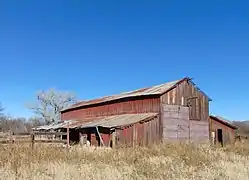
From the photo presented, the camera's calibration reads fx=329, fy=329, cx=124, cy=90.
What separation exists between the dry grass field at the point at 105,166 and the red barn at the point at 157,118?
17.4 m

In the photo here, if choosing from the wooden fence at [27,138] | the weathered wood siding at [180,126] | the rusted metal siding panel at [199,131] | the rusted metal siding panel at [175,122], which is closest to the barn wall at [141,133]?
the weathered wood siding at [180,126]

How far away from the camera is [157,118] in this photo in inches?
1416

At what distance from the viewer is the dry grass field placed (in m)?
10.7

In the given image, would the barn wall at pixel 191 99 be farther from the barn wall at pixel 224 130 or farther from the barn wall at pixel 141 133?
the barn wall at pixel 141 133

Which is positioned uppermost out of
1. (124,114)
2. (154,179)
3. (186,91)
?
(186,91)

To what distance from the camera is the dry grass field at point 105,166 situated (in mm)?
10711

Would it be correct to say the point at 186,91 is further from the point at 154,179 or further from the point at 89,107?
the point at 154,179

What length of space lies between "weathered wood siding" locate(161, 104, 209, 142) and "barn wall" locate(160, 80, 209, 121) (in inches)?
23.9

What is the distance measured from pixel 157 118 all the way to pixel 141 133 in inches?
128

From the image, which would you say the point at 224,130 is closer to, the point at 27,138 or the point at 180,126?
the point at 180,126

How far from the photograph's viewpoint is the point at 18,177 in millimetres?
10133

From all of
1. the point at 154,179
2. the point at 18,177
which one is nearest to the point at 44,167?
the point at 18,177

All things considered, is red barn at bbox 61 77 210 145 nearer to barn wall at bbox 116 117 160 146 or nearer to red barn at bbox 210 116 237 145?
barn wall at bbox 116 117 160 146

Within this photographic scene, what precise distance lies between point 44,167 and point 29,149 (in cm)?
288
